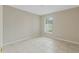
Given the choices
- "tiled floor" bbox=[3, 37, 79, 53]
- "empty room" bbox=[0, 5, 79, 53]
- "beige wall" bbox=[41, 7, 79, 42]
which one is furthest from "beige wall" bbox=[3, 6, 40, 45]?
"beige wall" bbox=[41, 7, 79, 42]

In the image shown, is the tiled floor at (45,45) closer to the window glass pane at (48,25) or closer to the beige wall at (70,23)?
the window glass pane at (48,25)

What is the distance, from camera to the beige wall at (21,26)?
243cm

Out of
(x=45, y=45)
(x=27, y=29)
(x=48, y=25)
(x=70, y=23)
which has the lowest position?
(x=45, y=45)

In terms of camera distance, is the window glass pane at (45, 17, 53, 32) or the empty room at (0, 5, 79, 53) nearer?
the empty room at (0, 5, 79, 53)

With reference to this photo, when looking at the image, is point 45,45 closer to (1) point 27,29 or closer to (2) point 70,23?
(1) point 27,29

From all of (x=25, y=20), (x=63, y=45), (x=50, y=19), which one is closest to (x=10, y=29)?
(x=25, y=20)

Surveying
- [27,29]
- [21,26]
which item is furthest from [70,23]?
[21,26]

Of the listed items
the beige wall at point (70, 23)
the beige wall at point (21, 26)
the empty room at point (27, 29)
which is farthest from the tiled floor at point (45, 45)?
the beige wall at point (70, 23)

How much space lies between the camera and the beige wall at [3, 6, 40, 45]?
2.43 meters

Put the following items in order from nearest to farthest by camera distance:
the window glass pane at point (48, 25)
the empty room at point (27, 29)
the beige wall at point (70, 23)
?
1. the empty room at point (27, 29)
2. the window glass pane at point (48, 25)
3. the beige wall at point (70, 23)

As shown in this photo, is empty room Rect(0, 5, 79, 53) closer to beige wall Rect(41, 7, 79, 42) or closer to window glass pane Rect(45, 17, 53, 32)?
window glass pane Rect(45, 17, 53, 32)

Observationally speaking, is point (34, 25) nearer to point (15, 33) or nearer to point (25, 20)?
point (25, 20)

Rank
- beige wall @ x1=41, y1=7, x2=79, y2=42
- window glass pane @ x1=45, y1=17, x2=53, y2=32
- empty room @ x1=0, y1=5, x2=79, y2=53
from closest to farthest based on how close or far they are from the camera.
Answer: empty room @ x1=0, y1=5, x2=79, y2=53, window glass pane @ x1=45, y1=17, x2=53, y2=32, beige wall @ x1=41, y1=7, x2=79, y2=42

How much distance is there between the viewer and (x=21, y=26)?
2521mm
